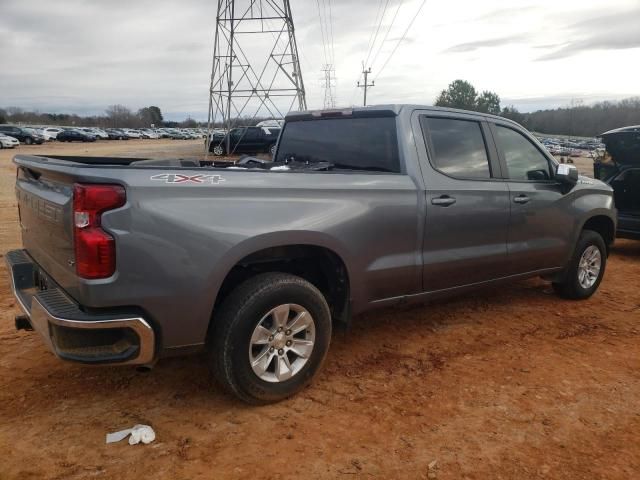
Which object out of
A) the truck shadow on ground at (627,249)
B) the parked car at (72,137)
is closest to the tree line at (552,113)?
the parked car at (72,137)

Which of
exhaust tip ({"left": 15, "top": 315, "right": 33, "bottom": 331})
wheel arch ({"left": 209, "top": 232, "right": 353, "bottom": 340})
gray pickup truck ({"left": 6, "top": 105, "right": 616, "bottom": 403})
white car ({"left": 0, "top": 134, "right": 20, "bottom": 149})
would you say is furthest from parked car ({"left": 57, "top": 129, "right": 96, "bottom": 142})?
wheel arch ({"left": 209, "top": 232, "right": 353, "bottom": 340})

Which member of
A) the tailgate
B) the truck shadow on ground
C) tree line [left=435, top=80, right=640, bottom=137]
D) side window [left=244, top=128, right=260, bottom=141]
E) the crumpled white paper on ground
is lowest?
the crumpled white paper on ground

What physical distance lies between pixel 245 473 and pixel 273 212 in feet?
4.59

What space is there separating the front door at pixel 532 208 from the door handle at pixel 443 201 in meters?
0.80

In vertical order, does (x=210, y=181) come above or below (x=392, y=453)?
above

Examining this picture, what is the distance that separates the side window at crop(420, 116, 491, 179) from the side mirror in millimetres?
883

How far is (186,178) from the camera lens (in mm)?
2730

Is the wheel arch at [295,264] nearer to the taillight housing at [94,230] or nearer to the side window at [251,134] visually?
the taillight housing at [94,230]

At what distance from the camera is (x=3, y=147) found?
39594 millimetres

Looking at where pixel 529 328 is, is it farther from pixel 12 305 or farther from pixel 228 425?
pixel 12 305

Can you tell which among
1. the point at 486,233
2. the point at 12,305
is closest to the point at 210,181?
the point at 486,233

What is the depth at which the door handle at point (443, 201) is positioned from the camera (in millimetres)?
3801

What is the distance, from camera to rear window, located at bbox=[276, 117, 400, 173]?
3.86m

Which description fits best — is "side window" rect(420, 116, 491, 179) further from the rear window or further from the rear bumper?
the rear bumper
